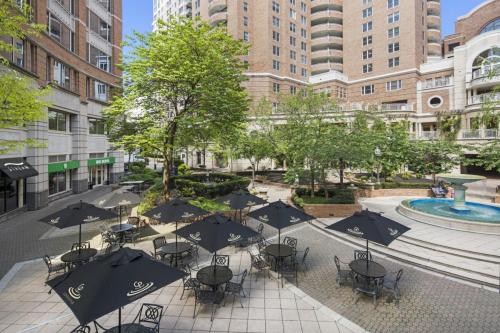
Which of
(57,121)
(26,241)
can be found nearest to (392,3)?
(57,121)

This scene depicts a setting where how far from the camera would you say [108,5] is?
33344 millimetres

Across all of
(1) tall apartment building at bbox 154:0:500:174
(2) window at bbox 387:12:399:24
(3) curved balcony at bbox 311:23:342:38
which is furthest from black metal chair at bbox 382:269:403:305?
(3) curved balcony at bbox 311:23:342:38

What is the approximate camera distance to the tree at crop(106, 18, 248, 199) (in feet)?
51.0

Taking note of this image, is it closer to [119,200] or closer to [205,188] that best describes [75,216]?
[119,200]

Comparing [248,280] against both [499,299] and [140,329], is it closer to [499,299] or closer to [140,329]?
[140,329]

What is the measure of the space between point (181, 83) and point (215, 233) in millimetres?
11582

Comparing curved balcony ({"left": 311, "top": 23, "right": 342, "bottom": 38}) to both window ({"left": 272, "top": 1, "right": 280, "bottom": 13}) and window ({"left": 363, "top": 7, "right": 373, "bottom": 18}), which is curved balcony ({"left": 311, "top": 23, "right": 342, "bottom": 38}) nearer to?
window ({"left": 363, "top": 7, "right": 373, "bottom": 18})

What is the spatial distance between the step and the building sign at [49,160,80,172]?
24937 mm

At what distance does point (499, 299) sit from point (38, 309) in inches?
563

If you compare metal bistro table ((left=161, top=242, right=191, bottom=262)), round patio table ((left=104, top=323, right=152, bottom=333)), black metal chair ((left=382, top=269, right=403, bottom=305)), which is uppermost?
metal bistro table ((left=161, top=242, right=191, bottom=262))

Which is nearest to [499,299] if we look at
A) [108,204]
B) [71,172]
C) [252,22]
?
[108,204]

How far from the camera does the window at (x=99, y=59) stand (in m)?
29.9

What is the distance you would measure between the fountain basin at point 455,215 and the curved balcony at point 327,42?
49688 millimetres

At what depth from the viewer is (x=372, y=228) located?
27.6ft
